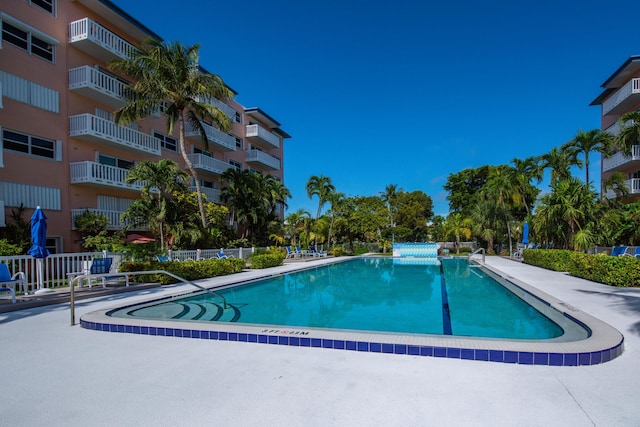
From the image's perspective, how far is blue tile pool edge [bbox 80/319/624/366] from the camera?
425 cm

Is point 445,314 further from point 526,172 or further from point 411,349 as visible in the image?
point 526,172

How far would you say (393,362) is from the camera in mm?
4363

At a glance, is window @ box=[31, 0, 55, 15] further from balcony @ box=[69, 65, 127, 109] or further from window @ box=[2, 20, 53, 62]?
balcony @ box=[69, 65, 127, 109]

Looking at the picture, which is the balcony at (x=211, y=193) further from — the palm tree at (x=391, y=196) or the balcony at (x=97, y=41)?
the palm tree at (x=391, y=196)

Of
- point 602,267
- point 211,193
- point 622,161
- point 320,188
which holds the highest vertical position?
point 622,161

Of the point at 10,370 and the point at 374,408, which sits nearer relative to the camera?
the point at 374,408

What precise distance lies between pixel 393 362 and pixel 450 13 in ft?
65.6

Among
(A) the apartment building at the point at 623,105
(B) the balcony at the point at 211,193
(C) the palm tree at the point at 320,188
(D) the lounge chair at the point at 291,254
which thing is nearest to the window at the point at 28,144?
(B) the balcony at the point at 211,193

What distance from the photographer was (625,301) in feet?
26.8

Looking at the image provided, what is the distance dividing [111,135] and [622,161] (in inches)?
1210

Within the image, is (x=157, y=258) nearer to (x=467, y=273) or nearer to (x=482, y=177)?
(x=467, y=273)

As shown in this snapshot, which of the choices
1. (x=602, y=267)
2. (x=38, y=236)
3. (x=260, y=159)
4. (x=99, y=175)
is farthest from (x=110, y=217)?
(x=602, y=267)

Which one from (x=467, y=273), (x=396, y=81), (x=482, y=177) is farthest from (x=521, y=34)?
(x=482, y=177)

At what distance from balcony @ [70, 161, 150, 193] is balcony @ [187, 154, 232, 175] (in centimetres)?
603
